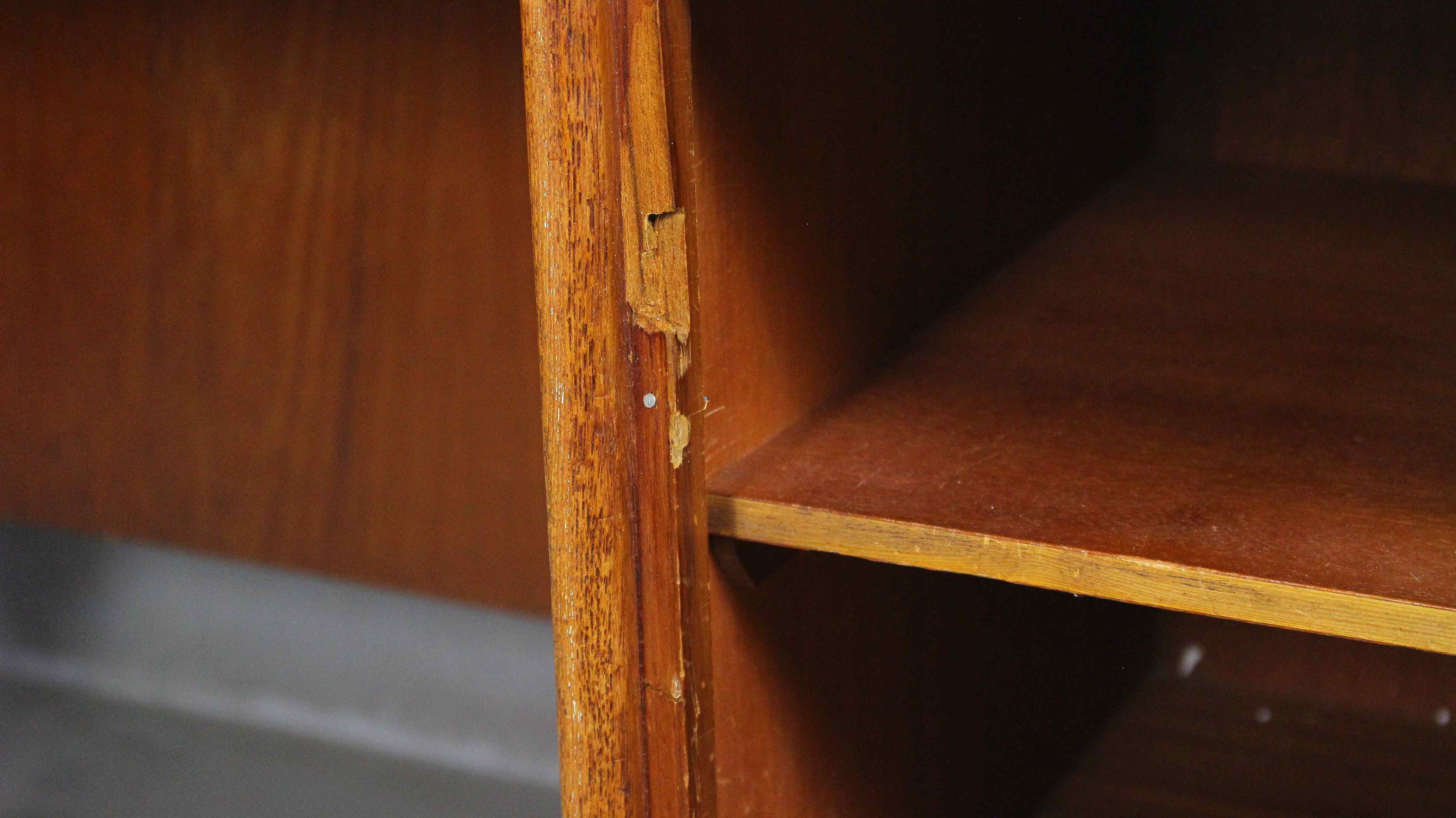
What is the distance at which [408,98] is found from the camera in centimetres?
103

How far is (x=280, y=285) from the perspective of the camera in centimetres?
114

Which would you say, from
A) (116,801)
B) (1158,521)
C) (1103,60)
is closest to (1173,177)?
(1103,60)

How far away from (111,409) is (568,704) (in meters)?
0.91

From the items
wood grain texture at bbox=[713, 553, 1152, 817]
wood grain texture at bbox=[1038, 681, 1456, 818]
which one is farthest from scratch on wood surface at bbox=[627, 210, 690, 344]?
wood grain texture at bbox=[1038, 681, 1456, 818]

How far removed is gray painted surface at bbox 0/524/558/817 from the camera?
1.13 meters

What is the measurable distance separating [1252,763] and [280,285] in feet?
2.59

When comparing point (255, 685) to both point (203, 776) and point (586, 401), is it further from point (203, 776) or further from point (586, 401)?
point (586, 401)

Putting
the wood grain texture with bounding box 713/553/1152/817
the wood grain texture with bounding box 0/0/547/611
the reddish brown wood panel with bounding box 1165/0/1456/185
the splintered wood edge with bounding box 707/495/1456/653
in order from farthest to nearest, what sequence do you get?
1. the wood grain texture with bounding box 0/0/547/611
2. the reddish brown wood panel with bounding box 1165/0/1456/185
3. the wood grain texture with bounding box 713/553/1152/817
4. the splintered wood edge with bounding box 707/495/1456/653

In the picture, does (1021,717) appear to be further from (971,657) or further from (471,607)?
(471,607)

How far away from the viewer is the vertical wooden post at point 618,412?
0.43 m

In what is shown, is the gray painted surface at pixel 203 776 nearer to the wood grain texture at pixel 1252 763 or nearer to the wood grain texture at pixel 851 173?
the wood grain texture at pixel 1252 763

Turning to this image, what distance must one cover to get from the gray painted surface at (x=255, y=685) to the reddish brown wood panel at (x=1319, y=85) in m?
0.61

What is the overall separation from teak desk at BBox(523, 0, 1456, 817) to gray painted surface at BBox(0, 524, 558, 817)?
49 cm

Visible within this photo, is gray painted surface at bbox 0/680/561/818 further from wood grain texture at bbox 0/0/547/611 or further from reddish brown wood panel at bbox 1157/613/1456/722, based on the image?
reddish brown wood panel at bbox 1157/613/1456/722
